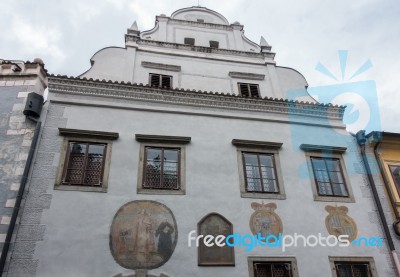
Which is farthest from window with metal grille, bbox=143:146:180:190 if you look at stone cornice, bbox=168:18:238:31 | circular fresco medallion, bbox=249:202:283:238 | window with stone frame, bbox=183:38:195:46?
stone cornice, bbox=168:18:238:31

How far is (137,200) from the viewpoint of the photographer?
8.59 meters

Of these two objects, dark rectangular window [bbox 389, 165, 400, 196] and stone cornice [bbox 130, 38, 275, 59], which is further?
stone cornice [bbox 130, 38, 275, 59]

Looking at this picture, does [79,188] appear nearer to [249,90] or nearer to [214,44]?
[249,90]

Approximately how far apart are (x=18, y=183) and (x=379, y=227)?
394 inches

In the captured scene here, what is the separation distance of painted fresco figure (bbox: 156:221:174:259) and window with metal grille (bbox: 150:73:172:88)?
5.11 m

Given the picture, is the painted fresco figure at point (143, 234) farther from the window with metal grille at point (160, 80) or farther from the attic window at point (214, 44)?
the attic window at point (214, 44)

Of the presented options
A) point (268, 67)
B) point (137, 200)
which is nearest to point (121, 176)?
point (137, 200)

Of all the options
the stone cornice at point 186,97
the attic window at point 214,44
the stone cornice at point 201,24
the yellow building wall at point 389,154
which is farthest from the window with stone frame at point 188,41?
the yellow building wall at point 389,154

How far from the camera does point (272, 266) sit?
8.38 metres

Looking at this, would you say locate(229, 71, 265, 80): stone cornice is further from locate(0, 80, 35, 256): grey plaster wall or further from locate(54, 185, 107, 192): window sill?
locate(0, 80, 35, 256): grey plaster wall

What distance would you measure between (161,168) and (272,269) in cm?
394

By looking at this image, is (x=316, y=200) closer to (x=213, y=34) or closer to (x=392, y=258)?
(x=392, y=258)

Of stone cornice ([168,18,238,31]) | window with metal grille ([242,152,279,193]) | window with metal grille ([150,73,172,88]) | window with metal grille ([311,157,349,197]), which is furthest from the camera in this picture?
stone cornice ([168,18,238,31])

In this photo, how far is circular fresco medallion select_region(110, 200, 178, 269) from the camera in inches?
309
